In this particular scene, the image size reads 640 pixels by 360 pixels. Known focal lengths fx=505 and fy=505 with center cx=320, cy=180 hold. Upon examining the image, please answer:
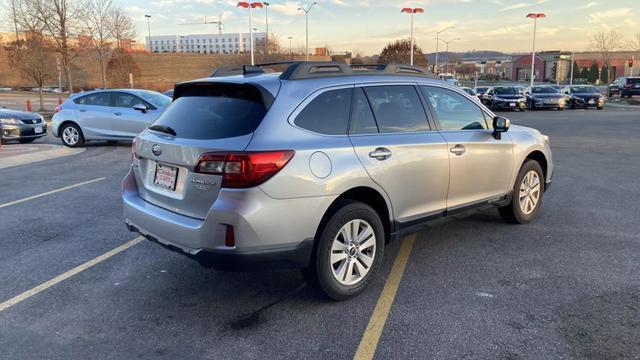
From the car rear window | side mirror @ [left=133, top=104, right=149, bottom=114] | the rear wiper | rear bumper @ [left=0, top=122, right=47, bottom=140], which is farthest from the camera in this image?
rear bumper @ [left=0, top=122, right=47, bottom=140]

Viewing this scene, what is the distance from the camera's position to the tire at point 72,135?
13.5 m

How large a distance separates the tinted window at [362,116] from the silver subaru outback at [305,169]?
0.5 inches

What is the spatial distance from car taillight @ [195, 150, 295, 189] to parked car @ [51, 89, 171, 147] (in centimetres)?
993

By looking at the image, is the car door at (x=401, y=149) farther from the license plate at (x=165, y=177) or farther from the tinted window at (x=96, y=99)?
the tinted window at (x=96, y=99)

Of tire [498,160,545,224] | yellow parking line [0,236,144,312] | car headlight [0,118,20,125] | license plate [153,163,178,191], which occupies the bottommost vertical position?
yellow parking line [0,236,144,312]

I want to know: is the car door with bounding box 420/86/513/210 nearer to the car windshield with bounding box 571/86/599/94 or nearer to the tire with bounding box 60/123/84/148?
the tire with bounding box 60/123/84/148

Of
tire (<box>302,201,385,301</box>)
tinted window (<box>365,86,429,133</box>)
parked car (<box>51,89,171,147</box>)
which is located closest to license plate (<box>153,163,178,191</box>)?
tire (<box>302,201,385,301</box>)

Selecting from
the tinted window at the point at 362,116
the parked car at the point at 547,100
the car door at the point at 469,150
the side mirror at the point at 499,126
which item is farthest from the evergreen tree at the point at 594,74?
the tinted window at the point at 362,116

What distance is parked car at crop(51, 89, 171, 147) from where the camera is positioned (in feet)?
42.2

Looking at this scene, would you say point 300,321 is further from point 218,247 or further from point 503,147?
point 503,147

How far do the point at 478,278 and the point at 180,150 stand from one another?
2707mm

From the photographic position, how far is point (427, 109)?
4660 mm

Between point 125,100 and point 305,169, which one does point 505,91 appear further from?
point 305,169

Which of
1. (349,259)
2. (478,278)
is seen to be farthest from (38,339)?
(478,278)
